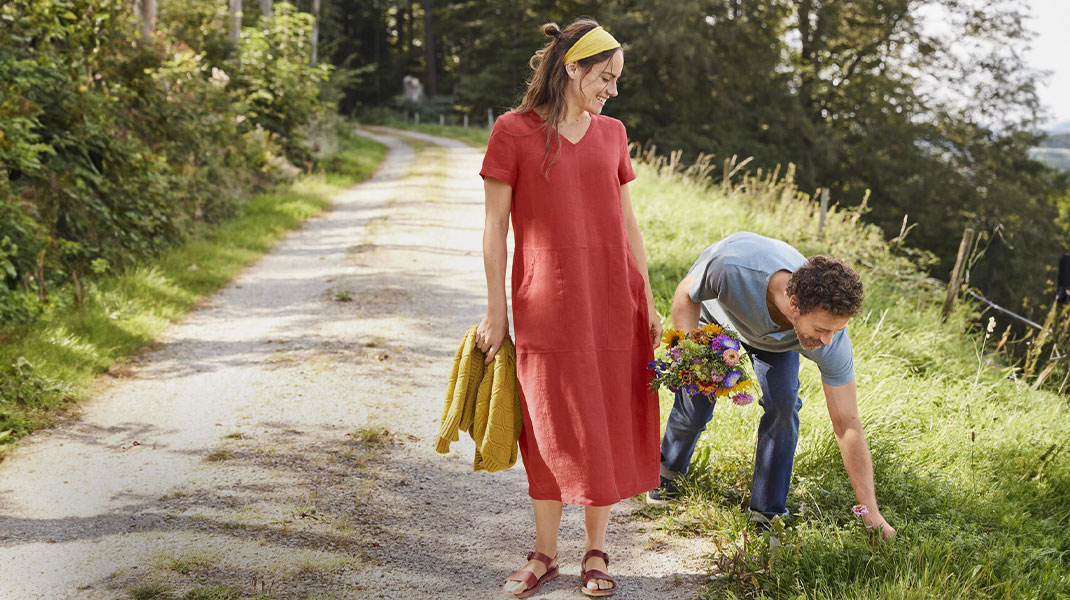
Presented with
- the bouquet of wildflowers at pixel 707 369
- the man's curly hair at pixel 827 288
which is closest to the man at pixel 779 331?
the man's curly hair at pixel 827 288

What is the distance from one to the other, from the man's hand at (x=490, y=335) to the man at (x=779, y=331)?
681mm

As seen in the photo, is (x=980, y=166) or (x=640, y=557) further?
(x=980, y=166)

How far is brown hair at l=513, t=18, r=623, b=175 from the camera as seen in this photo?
2.67 metres

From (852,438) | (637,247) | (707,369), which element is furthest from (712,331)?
(852,438)

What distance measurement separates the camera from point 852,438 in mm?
2900

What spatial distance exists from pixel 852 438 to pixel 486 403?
1305mm

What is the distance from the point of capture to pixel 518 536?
358 centimetres

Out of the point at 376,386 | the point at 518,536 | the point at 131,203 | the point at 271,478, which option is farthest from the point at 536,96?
the point at 131,203

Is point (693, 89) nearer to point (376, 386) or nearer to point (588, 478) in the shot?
point (376, 386)

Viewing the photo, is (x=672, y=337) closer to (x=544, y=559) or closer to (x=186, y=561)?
(x=544, y=559)

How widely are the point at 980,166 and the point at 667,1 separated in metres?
11.5

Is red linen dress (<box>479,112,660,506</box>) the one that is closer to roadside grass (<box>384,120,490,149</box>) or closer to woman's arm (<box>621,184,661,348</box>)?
woman's arm (<box>621,184,661,348</box>)

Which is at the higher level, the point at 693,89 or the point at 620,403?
the point at 693,89

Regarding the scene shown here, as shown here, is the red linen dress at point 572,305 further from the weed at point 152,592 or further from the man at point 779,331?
the weed at point 152,592
